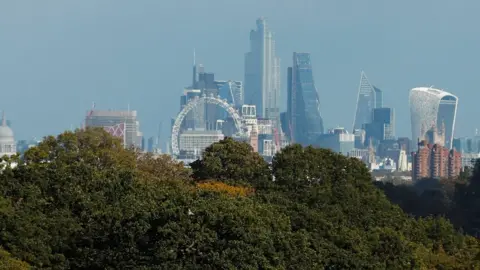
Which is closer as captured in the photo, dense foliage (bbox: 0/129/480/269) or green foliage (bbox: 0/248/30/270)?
green foliage (bbox: 0/248/30/270)

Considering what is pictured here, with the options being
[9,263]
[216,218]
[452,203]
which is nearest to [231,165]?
[216,218]

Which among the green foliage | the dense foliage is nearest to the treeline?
the dense foliage

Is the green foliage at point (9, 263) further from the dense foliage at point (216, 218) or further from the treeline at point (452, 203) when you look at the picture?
the treeline at point (452, 203)

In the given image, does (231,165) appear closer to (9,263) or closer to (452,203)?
(9,263)

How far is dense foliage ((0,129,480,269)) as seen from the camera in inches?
1553

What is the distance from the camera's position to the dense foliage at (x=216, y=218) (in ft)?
129

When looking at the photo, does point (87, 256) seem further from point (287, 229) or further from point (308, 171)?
point (308, 171)

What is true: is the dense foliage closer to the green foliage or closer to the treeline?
the green foliage

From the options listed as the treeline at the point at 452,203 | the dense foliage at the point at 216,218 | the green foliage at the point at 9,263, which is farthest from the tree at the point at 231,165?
the treeline at the point at 452,203

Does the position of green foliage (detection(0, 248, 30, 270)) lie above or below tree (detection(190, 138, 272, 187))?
below

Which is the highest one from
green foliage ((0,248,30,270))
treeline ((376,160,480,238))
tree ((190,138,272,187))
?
tree ((190,138,272,187))

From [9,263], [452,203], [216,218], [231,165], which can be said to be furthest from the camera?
[452,203]

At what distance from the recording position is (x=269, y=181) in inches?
2216

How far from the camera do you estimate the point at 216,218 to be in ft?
131
